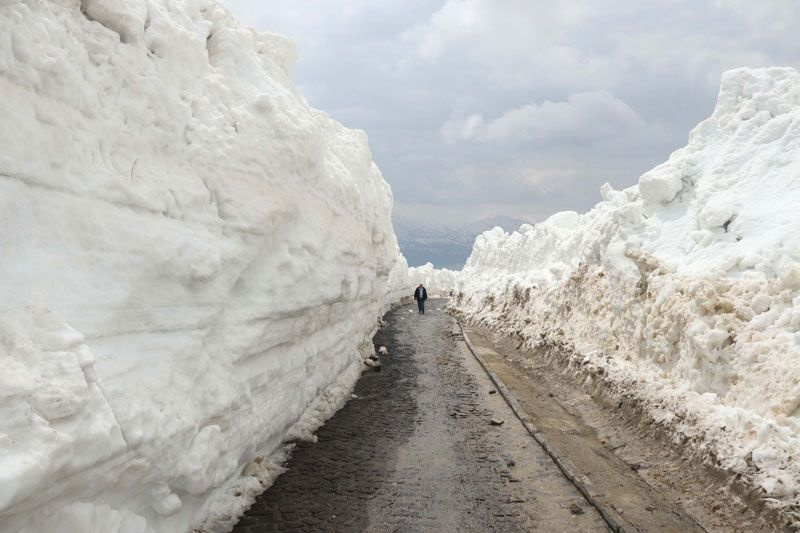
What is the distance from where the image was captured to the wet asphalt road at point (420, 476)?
7168 millimetres

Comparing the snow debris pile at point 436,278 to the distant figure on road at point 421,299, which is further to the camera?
the snow debris pile at point 436,278

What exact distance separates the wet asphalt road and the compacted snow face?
72 cm

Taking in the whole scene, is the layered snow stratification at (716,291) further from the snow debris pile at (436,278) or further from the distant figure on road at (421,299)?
the snow debris pile at (436,278)

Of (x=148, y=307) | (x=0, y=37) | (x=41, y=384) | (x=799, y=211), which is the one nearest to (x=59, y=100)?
(x=0, y=37)

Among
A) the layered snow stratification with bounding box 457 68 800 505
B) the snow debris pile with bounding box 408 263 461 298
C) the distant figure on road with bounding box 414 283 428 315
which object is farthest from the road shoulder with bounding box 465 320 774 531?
the snow debris pile with bounding box 408 263 461 298

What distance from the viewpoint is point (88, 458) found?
158 inches

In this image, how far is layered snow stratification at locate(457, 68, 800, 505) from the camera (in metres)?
7.85

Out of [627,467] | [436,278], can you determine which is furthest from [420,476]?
[436,278]

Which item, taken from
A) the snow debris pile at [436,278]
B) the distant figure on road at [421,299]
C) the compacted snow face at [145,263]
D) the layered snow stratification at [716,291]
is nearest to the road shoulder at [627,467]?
the layered snow stratification at [716,291]

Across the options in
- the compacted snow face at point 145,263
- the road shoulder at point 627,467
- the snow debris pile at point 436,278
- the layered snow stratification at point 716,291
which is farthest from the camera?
the snow debris pile at point 436,278

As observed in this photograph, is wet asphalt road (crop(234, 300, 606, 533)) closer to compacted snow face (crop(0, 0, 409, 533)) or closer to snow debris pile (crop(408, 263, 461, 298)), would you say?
compacted snow face (crop(0, 0, 409, 533))

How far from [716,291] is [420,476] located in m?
6.01

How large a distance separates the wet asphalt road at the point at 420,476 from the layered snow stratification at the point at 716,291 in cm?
236

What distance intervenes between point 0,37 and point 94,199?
1.33 meters
